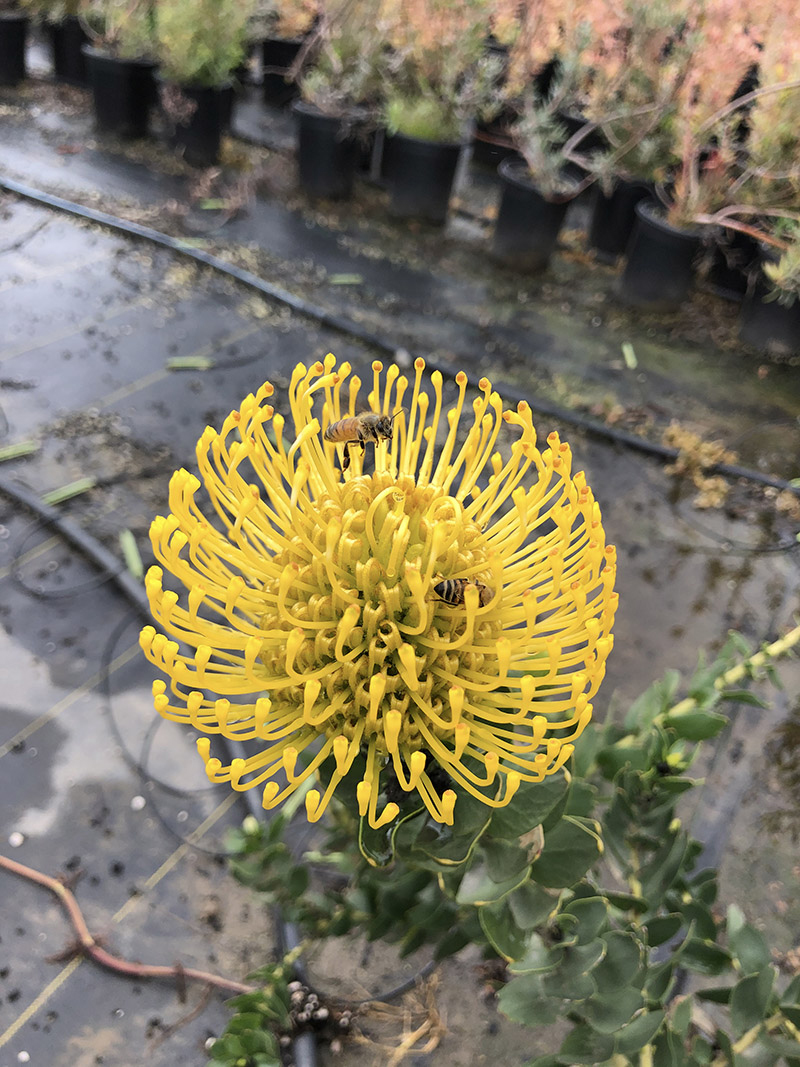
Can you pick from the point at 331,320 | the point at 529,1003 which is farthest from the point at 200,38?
the point at 529,1003

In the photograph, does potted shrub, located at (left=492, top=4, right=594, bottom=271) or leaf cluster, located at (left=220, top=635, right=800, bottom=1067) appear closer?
leaf cluster, located at (left=220, top=635, right=800, bottom=1067)

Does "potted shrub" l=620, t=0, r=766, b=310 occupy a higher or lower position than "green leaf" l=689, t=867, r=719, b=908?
higher

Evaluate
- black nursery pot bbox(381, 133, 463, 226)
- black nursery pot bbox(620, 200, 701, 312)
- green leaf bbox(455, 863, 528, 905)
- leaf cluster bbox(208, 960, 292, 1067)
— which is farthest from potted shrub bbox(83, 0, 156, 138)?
green leaf bbox(455, 863, 528, 905)

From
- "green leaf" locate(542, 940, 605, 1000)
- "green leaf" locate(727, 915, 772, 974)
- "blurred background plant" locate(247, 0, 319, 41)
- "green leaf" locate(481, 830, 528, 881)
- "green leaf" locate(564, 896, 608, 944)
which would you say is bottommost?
"green leaf" locate(727, 915, 772, 974)

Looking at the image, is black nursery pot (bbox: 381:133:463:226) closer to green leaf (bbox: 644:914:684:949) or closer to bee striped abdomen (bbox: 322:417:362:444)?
bee striped abdomen (bbox: 322:417:362:444)

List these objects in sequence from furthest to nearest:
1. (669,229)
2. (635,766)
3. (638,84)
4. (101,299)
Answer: (638,84)
(669,229)
(101,299)
(635,766)

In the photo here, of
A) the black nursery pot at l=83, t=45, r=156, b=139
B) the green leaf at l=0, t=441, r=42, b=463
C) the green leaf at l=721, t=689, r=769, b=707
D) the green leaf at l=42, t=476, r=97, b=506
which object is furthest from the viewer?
the black nursery pot at l=83, t=45, r=156, b=139

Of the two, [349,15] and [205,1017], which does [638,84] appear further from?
[205,1017]

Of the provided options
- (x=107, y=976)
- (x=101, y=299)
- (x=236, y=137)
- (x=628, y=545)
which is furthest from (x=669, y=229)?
(x=107, y=976)
